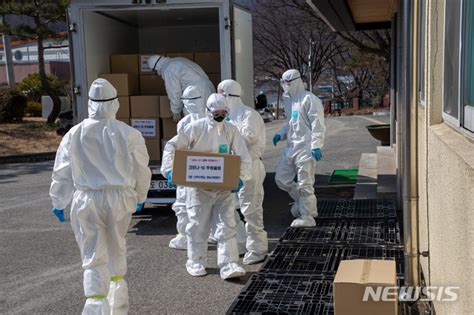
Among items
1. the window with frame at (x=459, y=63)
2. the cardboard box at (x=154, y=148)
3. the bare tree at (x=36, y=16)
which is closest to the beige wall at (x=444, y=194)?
the window with frame at (x=459, y=63)

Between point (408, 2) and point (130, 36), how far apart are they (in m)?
6.32

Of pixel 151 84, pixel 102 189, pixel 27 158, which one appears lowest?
pixel 27 158

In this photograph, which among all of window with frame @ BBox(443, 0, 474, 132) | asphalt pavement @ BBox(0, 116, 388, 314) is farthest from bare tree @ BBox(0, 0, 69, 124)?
A: window with frame @ BBox(443, 0, 474, 132)

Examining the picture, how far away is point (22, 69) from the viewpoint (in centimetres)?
4938

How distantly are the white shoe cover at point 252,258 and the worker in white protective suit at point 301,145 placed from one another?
1050mm

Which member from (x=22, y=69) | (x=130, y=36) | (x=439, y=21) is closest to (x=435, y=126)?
(x=439, y=21)

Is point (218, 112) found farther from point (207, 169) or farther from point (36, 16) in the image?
point (36, 16)

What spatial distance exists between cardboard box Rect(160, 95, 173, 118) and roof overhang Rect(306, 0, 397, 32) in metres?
2.48

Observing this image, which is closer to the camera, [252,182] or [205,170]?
[205,170]

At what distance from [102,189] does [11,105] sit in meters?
18.7

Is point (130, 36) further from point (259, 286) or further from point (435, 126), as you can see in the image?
point (435, 126)

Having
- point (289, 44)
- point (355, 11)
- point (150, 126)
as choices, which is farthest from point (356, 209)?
point (289, 44)

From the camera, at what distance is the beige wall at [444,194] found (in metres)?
2.49

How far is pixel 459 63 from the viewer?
304 cm
